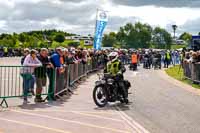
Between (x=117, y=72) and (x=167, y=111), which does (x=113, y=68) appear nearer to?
(x=117, y=72)

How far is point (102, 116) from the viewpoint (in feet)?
40.9

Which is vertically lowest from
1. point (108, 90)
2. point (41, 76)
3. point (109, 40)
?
point (108, 90)

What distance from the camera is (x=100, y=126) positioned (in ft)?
35.2

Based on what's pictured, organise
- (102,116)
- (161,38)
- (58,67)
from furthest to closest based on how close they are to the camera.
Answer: (161,38) < (58,67) < (102,116)

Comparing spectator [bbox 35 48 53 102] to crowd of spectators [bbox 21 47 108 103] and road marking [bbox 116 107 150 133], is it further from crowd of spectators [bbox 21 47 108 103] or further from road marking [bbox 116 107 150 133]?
road marking [bbox 116 107 150 133]

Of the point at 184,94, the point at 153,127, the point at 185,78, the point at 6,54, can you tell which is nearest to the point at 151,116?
the point at 153,127

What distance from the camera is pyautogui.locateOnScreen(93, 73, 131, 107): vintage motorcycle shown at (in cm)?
1470

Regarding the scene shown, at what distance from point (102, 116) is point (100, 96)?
2376 millimetres

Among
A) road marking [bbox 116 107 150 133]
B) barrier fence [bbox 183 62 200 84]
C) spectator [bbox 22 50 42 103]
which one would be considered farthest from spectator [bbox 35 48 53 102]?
barrier fence [bbox 183 62 200 84]

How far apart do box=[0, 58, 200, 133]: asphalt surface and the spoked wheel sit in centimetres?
21

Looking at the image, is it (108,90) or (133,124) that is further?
(108,90)

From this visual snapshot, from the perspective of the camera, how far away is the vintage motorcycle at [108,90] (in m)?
14.7

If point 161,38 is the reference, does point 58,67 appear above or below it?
below

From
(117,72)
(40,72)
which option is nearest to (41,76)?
(40,72)
